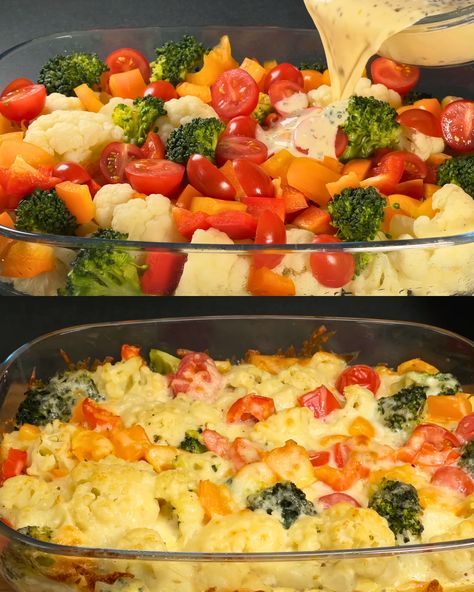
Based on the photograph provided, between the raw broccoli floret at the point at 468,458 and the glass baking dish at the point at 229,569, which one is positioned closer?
the glass baking dish at the point at 229,569

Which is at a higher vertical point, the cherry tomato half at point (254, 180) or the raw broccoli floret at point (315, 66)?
the cherry tomato half at point (254, 180)

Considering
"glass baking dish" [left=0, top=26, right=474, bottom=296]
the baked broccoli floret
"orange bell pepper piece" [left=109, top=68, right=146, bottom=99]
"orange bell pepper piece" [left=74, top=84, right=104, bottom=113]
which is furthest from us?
"orange bell pepper piece" [left=109, top=68, right=146, bottom=99]

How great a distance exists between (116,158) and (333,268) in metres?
0.69

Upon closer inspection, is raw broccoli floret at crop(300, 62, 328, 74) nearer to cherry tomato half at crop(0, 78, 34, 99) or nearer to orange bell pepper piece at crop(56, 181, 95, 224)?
cherry tomato half at crop(0, 78, 34, 99)

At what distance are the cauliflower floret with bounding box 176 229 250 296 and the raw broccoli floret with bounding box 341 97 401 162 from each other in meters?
0.52

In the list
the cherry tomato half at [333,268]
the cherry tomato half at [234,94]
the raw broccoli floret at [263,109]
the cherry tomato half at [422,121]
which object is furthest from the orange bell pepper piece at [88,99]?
the cherry tomato half at [333,268]

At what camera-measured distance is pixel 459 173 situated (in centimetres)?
267

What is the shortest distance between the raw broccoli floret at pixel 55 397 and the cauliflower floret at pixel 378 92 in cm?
109

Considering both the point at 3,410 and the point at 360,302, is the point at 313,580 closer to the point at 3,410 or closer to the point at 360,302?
the point at 3,410

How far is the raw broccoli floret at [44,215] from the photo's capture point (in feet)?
8.16

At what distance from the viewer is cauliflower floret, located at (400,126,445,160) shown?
2814 mm

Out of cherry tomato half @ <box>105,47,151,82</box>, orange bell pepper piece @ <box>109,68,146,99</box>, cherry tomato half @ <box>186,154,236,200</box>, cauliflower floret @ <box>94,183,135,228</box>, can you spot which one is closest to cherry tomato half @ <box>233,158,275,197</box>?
cherry tomato half @ <box>186,154,236,200</box>

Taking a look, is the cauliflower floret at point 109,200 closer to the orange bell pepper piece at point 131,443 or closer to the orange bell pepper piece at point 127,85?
the orange bell pepper piece at point 131,443

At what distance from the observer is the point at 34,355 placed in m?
2.59
